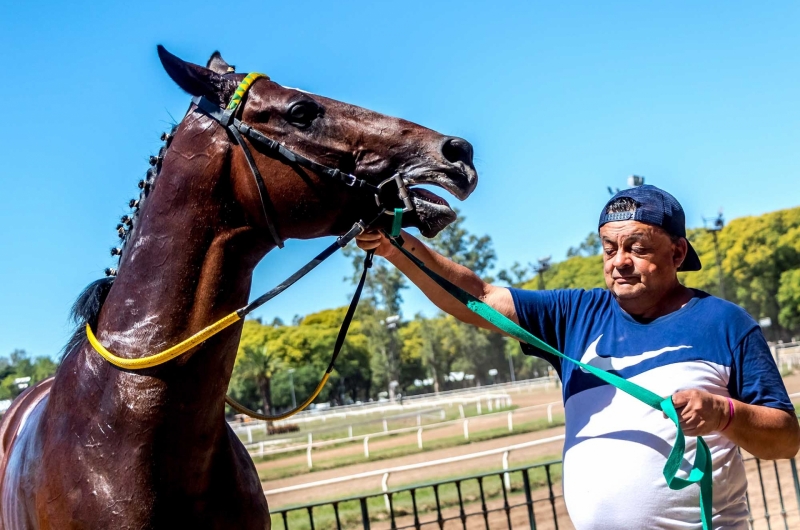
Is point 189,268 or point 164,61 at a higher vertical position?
point 164,61

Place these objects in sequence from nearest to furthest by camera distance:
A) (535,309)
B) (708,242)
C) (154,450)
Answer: (154,450) < (535,309) < (708,242)

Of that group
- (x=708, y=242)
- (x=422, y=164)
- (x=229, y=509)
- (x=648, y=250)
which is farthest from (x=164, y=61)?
(x=708, y=242)

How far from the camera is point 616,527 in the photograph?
272cm

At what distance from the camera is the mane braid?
2938mm

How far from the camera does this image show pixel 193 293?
267cm

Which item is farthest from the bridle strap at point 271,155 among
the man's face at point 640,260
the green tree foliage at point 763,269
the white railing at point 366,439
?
the green tree foliage at point 763,269

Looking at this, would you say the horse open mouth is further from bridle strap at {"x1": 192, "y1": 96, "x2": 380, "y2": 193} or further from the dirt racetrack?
the dirt racetrack

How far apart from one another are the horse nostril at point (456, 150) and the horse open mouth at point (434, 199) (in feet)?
0.29

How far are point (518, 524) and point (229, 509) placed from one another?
30.7ft

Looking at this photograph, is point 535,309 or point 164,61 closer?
point 164,61

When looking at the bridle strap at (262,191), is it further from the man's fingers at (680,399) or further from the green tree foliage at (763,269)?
the green tree foliage at (763,269)

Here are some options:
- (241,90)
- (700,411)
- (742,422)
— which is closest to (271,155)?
(241,90)

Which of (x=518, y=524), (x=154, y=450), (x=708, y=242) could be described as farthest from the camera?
(x=708, y=242)

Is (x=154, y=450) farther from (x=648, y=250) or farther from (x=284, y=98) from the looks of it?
(x=648, y=250)
